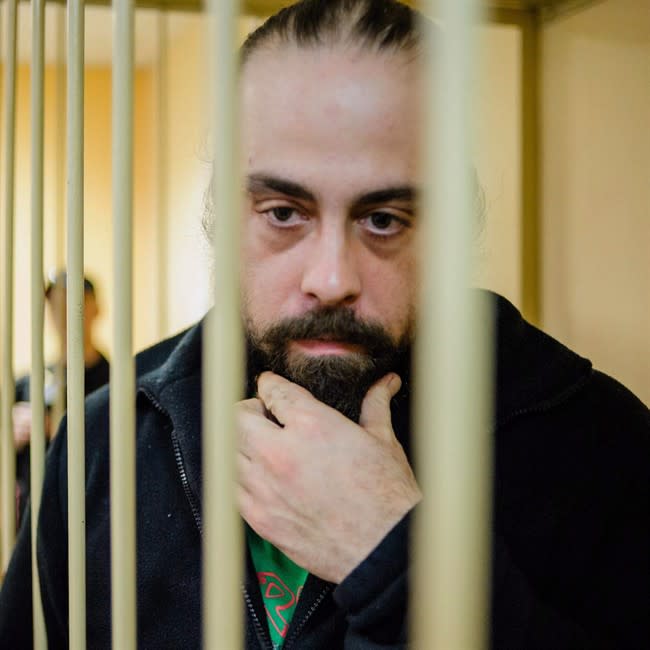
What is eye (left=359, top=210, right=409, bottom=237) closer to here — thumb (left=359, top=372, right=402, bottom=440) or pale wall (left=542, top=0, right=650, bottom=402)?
thumb (left=359, top=372, right=402, bottom=440)

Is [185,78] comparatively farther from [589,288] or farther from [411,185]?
[411,185]

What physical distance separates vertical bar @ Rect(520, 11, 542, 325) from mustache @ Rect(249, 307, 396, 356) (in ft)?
2.84

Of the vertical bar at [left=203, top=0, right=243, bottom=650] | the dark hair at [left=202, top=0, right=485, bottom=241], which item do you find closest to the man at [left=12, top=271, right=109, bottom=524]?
the dark hair at [left=202, top=0, right=485, bottom=241]

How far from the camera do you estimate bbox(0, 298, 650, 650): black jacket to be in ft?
2.40

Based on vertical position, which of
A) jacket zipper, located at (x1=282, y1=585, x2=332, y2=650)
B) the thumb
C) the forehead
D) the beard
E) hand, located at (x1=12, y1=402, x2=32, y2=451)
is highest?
the forehead

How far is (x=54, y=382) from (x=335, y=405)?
1.61 m

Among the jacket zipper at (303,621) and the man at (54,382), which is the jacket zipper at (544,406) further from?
the man at (54,382)

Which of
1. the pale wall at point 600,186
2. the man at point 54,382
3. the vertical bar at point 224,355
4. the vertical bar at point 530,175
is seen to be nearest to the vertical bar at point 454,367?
the vertical bar at point 224,355

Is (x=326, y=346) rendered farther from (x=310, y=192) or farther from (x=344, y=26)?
(x=344, y=26)

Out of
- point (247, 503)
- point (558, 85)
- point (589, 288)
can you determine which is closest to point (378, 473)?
point (247, 503)

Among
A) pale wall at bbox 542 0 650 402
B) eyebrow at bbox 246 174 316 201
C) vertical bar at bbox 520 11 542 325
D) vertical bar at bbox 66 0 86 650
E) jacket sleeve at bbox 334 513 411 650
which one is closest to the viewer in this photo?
jacket sleeve at bbox 334 513 411 650

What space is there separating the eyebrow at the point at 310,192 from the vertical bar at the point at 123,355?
0.73ft

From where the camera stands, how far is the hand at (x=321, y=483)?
561 mm

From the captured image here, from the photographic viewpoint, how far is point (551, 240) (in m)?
1.51
